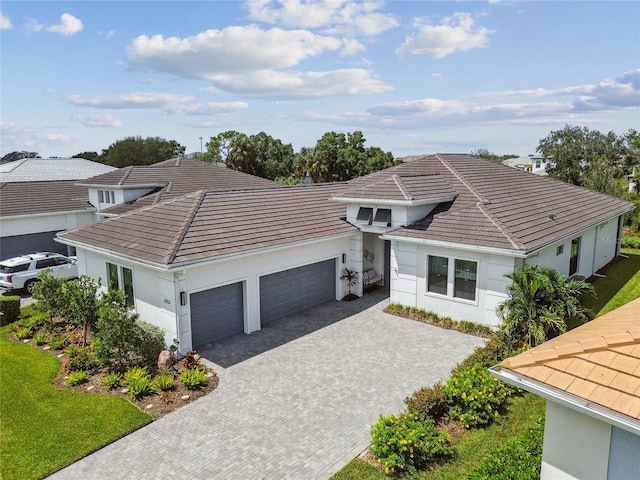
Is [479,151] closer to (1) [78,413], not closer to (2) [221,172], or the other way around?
(2) [221,172]

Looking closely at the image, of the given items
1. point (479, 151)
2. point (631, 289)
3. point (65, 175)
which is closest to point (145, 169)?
point (65, 175)

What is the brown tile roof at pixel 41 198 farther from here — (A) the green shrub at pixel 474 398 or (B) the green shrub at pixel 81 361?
(A) the green shrub at pixel 474 398

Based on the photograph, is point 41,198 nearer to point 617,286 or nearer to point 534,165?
point 617,286

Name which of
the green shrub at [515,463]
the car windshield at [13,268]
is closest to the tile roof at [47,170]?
the car windshield at [13,268]

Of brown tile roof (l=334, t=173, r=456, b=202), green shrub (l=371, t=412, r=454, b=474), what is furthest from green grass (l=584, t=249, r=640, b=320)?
green shrub (l=371, t=412, r=454, b=474)

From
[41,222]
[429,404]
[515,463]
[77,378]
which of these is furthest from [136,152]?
[515,463]

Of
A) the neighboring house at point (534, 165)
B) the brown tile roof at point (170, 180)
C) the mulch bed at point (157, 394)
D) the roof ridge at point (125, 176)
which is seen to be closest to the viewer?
the mulch bed at point (157, 394)
